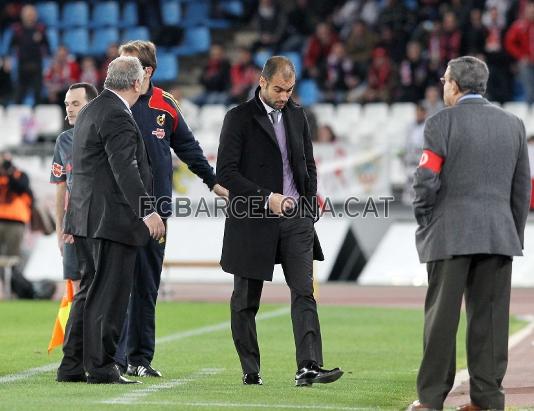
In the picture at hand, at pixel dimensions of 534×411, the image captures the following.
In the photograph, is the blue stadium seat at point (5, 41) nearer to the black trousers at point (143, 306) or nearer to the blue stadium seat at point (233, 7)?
the blue stadium seat at point (233, 7)

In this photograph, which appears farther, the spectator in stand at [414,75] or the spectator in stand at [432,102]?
the spectator in stand at [414,75]

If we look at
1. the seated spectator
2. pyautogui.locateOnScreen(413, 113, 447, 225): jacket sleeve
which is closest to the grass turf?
pyautogui.locateOnScreen(413, 113, 447, 225): jacket sleeve

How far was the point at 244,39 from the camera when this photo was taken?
101ft

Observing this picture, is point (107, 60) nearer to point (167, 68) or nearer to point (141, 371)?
point (167, 68)

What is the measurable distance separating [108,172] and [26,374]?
1925 millimetres

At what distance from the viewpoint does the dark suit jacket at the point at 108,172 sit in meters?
8.80

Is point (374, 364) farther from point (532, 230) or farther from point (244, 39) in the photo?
point (244, 39)

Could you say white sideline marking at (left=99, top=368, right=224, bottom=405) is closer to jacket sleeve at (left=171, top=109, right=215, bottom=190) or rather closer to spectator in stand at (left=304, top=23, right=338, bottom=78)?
jacket sleeve at (left=171, top=109, right=215, bottom=190)

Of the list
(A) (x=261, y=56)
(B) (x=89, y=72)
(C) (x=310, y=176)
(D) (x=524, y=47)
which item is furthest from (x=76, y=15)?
(C) (x=310, y=176)

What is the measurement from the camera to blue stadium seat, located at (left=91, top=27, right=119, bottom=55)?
1198 inches

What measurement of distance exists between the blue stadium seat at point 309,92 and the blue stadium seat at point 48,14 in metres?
7.04

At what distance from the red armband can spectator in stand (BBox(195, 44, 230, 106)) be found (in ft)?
65.3

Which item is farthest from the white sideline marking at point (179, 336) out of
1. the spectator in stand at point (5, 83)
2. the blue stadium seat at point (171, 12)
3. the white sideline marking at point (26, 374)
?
the blue stadium seat at point (171, 12)

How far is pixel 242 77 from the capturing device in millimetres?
26969
